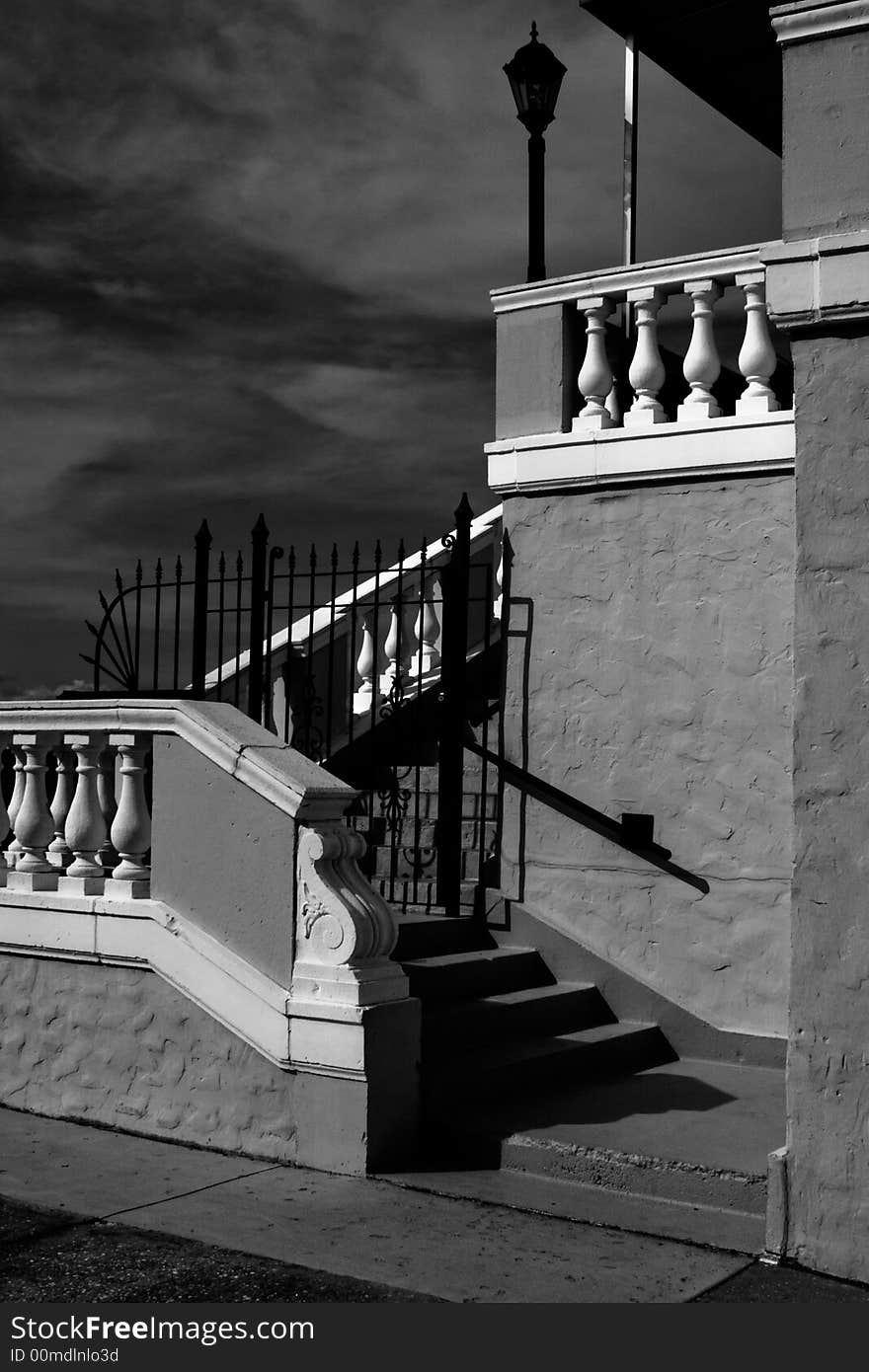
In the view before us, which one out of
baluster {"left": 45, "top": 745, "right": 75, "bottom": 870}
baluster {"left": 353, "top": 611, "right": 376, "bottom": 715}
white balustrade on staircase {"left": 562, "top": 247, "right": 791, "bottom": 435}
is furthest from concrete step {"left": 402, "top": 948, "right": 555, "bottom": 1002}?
white balustrade on staircase {"left": 562, "top": 247, "right": 791, "bottom": 435}

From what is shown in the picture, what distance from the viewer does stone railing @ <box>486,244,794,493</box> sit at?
26.6 ft

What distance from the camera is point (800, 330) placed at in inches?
206

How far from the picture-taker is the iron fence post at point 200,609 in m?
9.59

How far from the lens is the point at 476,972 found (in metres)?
7.69

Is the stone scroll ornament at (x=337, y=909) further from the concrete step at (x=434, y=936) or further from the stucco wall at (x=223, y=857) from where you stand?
the concrete step at (x=434, y=936)

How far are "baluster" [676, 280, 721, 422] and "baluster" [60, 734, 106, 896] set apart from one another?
12.3ft

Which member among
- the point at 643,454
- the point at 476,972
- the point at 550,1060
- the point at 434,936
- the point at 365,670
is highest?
the point at 643,454

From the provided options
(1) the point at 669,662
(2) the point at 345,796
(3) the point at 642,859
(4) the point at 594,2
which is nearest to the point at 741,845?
(3) the point at 642,859

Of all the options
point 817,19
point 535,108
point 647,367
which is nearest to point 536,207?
point 535,108

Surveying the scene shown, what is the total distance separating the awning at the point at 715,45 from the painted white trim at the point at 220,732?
263 inches

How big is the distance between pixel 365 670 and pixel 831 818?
590 cm

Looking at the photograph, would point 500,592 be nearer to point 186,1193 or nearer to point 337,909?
point 337,909

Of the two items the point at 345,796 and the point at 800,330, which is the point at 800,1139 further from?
the point at 800,330

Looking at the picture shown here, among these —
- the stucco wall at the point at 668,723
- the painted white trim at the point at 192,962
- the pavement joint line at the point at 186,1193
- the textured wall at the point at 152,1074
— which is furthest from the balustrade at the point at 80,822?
the stucco wall at the point at 668,723
